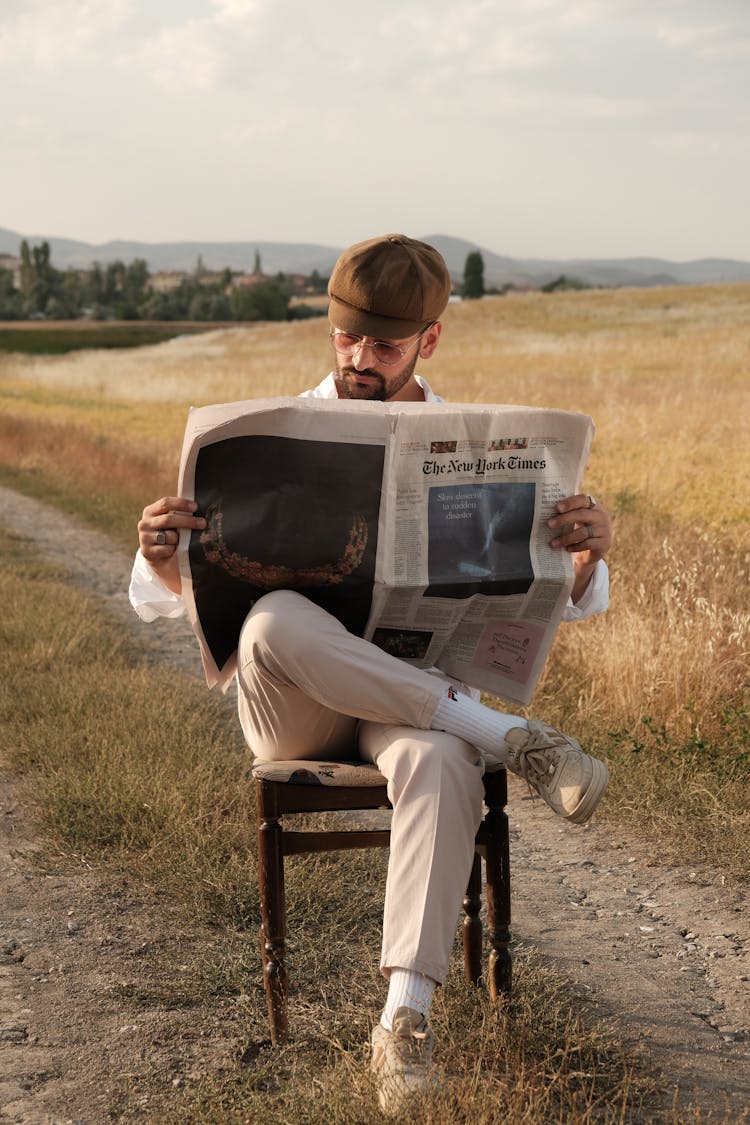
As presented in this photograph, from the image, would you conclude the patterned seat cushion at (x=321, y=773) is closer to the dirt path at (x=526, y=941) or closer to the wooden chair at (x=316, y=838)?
the wooden chair at (x=316, y=838)

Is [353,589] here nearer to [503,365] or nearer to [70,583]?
[70,583]

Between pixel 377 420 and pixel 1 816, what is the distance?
2.21 metres

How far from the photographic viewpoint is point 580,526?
2.75 metres

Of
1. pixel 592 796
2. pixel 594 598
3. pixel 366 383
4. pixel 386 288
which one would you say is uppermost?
pixel 386 288

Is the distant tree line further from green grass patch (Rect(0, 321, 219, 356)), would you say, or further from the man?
the man

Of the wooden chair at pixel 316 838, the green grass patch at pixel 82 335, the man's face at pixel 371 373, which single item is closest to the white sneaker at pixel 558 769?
the wooden chair at pixel 316 838

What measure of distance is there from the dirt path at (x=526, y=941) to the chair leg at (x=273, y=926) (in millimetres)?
126

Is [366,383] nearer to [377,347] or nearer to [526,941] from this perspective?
[377,347]

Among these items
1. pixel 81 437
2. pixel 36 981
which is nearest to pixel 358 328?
pixel 36 981

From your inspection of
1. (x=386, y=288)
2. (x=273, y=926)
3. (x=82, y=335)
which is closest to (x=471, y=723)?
(x=273, y=926)

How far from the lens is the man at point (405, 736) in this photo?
2.39 metres

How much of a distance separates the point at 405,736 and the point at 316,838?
0.40 meters

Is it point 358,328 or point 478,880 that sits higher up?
point 358,328

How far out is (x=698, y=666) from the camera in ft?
15.2
